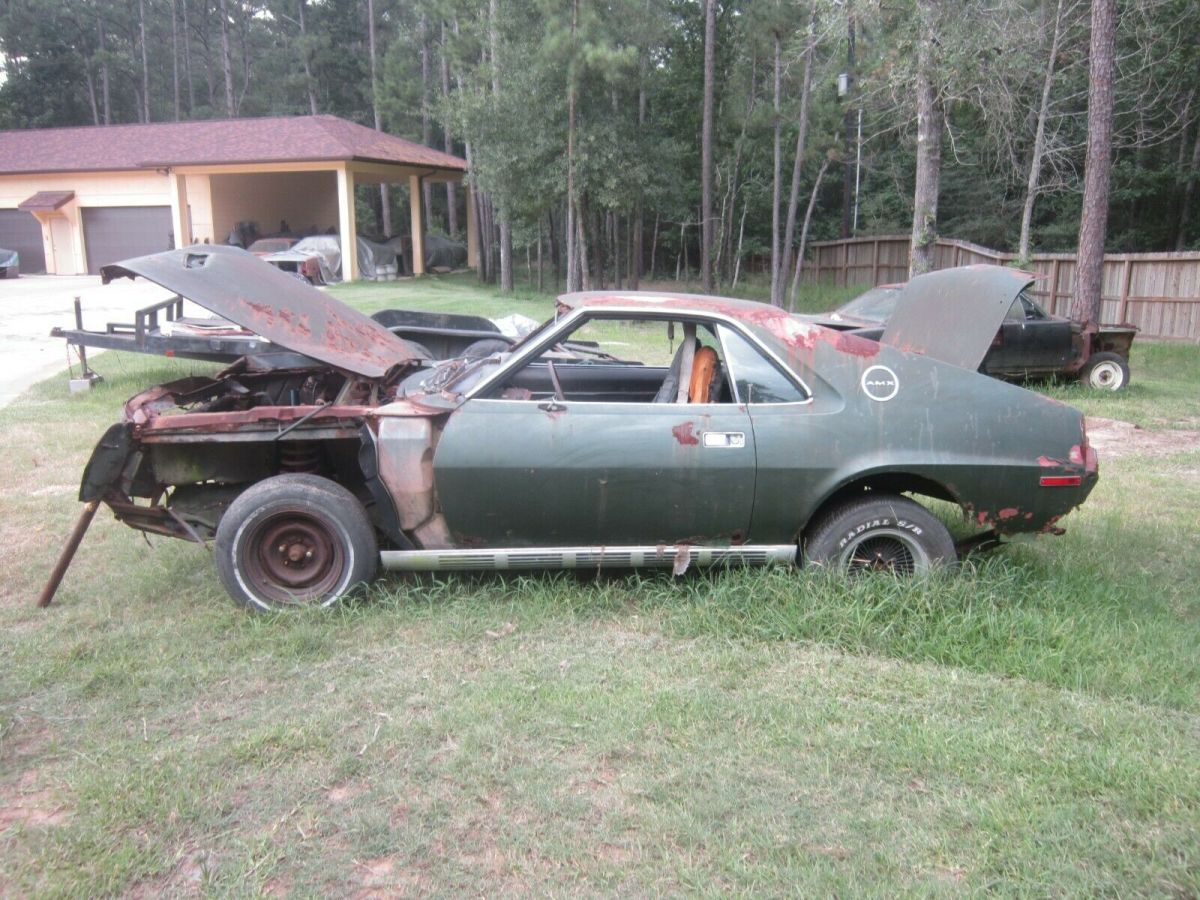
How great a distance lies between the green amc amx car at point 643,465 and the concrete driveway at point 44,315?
7823 millimetres

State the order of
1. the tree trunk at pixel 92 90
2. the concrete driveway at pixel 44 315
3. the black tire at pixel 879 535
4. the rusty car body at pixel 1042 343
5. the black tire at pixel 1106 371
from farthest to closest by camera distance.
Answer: the tree trunk at pixel 92 90 < the concrete driveway at pixel 44 315 < the black tire at pixel 1106 371 < the rusty car body at pixel 1042 343 < the black tire at pixel 879 535

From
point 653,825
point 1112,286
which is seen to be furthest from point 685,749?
point 1112,286

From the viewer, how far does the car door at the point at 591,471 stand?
4.33 meters

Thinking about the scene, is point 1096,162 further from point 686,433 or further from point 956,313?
point 686,433

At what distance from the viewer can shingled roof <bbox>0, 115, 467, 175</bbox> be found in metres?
29.2

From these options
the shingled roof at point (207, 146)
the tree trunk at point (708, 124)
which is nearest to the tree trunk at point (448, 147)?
the shingled roof at point (207, 146)

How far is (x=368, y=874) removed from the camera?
2723 millimetres

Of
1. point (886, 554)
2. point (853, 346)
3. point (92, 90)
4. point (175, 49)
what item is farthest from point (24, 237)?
point (886, 554)

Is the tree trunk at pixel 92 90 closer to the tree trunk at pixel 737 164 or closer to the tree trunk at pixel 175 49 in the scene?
the tree trunk at pixel 175 49

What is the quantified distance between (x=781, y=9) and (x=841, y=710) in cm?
2252

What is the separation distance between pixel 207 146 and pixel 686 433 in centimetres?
3150

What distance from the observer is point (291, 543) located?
4590mm

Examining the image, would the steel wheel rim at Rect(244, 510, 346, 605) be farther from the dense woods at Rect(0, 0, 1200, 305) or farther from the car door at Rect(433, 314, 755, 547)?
the dense woods at Rect(0, 0, 1200, 305)

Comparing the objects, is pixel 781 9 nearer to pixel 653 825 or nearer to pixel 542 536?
pixel 542 536
